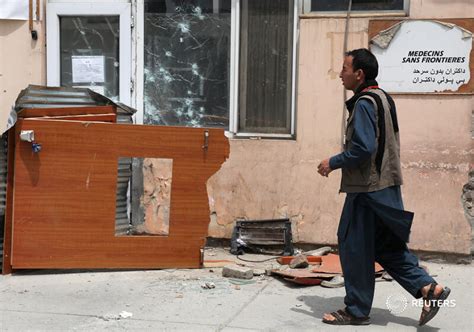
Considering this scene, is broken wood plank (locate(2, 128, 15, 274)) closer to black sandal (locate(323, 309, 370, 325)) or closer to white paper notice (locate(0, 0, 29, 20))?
white paper notice (locate(0, 0, 29, 20))

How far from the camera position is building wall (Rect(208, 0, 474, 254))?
5867 mm

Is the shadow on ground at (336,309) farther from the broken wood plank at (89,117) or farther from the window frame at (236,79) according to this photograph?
the broken wood plank at (89,117)

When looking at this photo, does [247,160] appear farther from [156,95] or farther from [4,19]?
[4,19]

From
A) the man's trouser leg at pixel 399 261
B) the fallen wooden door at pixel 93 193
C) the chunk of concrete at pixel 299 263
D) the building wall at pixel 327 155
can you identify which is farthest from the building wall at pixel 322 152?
the man's trouser leg at pixel 399 261

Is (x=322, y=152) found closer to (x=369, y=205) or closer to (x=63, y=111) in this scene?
(x=369, y=205)

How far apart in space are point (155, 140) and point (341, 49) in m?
1.89

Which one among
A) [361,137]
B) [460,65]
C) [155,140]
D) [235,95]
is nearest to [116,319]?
[155,140]

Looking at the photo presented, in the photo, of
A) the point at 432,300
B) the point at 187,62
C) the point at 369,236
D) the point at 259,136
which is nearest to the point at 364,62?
the point at 369,236

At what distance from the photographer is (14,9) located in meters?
6.39

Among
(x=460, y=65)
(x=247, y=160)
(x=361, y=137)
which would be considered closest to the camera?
(x=361, y=137)

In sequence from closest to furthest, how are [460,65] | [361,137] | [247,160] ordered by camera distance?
[361,137] < [460,65] < [247,160]

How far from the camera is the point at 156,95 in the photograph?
657 centimetres

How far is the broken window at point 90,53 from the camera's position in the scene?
6.60 metres

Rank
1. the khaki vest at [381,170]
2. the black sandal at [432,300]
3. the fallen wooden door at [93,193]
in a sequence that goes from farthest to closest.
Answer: the fallen wooden door at [93,193] < the khaki vest at [381,170] < the black sandal at [432,300]
